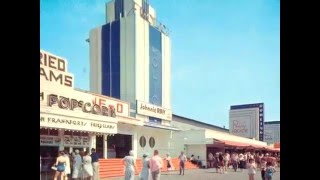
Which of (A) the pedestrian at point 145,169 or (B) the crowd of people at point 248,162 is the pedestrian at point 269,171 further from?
(A) the pedestrian at point 145,169

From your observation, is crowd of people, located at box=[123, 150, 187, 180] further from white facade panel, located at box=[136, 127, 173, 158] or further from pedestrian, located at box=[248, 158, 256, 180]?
pedestrian, located at box=[248, 158, 256, 180]

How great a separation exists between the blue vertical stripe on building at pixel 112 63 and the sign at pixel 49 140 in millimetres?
769

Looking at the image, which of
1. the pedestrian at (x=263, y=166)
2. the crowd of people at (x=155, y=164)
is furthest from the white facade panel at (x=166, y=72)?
the pedestrian at (x=263, y=166)

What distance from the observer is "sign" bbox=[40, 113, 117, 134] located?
4746 mm

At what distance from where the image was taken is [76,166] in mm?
4438

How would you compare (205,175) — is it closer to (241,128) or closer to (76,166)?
(241,128)

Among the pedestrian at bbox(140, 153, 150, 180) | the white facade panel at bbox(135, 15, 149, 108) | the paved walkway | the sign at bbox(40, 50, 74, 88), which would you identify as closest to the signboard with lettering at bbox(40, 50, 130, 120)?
the sign at bbox(40, 50, 74, 88)

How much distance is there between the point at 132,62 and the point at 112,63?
0.80 feet

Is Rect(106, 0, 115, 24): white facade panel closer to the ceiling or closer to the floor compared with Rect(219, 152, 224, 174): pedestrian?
closer to the ceiling

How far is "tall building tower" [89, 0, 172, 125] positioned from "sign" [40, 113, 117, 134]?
1.26ft

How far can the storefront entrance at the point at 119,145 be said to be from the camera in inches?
182
